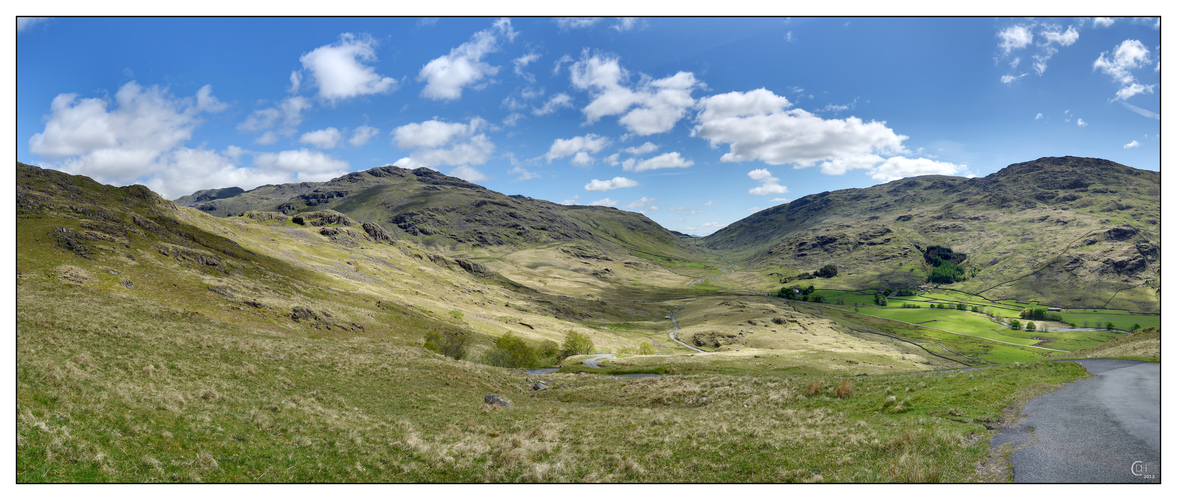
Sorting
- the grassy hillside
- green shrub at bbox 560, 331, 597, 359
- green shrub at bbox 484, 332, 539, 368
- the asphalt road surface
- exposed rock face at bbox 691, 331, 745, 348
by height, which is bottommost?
exposed rock face at bbox 691, 331, 745, 348

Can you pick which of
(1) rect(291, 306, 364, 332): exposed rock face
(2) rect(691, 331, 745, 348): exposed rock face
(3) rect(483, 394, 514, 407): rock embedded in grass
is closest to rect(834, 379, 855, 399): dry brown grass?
(3) rect(483, 394, 514, 407): rock embedded in grass

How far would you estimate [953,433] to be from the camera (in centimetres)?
1759

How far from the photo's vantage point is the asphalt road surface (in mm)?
13961

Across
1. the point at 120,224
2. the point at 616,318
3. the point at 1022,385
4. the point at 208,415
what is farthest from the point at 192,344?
the point at 616,318

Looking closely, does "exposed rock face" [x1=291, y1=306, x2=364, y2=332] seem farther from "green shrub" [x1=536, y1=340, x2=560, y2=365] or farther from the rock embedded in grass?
the rock embedded in grass

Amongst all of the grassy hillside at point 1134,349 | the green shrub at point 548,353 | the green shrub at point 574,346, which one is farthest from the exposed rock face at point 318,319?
the grassy hillside at point 1134,349

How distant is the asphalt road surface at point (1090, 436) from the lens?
13961 millimetres

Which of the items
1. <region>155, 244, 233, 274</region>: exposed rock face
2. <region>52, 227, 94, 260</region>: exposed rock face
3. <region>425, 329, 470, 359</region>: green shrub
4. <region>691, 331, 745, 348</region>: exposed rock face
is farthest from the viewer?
<region>691, 331, 745, 348</region>: exposed rock face

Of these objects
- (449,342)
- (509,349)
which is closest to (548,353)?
(509,349)

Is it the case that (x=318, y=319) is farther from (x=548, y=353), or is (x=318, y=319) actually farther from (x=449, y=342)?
(x=548, y=353)

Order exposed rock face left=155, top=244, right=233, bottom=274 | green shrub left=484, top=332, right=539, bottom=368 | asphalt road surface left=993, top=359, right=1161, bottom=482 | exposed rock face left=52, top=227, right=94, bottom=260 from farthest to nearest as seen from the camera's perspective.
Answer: exposed rock face left=155, top=244, right=233, bottom=274 < green shrub left=484, top=332, right=539, bottom=368 < exposed rock face left=52, top=227, right=94, bottom=260 < asphalt road surface left=993, top=359, right=1161, bottom=482

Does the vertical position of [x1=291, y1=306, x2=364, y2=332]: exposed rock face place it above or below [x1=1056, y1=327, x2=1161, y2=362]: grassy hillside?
below

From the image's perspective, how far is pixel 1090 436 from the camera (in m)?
16.3

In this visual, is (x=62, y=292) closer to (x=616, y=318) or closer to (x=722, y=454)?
(x=722, y=454)
